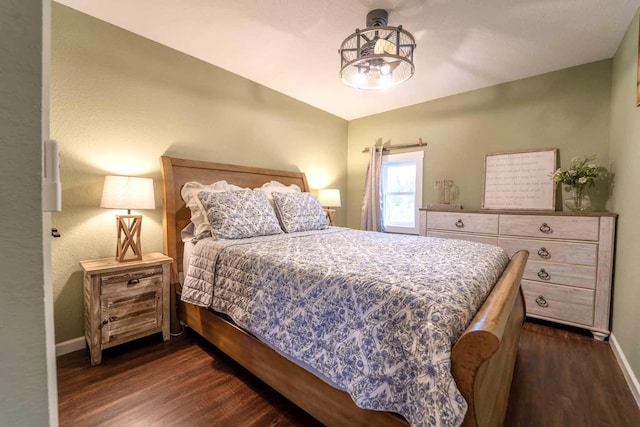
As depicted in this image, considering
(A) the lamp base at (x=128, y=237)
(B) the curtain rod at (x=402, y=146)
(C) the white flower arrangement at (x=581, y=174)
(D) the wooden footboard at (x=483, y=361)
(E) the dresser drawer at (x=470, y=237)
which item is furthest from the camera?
(B) the curtain rod at (x=402, y=146)

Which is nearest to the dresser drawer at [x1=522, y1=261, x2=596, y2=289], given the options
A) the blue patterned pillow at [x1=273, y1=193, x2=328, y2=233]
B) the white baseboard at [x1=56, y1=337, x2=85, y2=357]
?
the blue patterned pillow at [x1=273, y1=193, x2=328, y2=233]

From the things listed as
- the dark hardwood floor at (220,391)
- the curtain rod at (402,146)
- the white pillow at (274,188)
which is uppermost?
the curtain rod at (402,146)

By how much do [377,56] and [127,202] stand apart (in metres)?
1.94

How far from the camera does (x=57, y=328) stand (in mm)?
1963

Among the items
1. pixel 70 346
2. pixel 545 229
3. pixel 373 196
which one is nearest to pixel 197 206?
pixel 70 346

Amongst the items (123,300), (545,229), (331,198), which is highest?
(331,198)

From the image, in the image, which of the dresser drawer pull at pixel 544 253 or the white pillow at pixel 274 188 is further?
the white pillow at pixel 274 188

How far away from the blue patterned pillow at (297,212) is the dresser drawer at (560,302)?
2.09m

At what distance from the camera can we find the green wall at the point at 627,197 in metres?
1.78

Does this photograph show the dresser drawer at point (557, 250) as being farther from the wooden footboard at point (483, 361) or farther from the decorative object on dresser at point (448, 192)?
the wooden footboard at point (483, 361)

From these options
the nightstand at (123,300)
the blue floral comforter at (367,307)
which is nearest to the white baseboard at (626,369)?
the blue floral comforter at (367,307)

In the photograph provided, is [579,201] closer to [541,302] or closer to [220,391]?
[541,302]

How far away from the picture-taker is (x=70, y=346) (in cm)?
200

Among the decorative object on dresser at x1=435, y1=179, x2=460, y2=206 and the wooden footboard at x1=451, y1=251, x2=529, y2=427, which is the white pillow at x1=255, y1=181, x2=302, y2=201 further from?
the wooden footboard at x1=451, y1=251, x2=529, y2=427
